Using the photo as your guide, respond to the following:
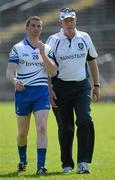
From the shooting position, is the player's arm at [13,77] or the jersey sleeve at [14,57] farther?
the jersey sleeve at [14,57]

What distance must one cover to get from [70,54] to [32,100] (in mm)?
749

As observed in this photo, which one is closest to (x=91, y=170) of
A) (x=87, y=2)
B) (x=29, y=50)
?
(x=29, y=50)

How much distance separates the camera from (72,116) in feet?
31.8

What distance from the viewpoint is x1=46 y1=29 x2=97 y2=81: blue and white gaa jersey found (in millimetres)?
9398

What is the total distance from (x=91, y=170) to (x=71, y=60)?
1.46 metres

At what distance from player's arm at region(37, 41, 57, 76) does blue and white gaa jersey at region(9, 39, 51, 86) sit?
18 centimetres

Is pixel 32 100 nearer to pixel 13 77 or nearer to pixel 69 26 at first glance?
pixel 13 77

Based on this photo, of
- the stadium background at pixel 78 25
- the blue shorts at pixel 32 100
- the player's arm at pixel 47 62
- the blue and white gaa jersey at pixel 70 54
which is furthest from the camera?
the stadium background at pixel 78 25

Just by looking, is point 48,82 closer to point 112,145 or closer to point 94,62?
point 94,62

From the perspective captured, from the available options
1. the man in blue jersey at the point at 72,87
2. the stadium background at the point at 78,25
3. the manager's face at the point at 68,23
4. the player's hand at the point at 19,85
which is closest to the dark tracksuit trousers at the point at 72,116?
the man in blue jersey at the point at 72,87

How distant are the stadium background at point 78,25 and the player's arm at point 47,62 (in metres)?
23.8

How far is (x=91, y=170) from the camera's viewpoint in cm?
970

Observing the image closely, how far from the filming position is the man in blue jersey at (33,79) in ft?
30.1

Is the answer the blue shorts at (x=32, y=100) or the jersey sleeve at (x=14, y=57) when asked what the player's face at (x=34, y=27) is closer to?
the jersey sleeve at (x=14, y=57)
